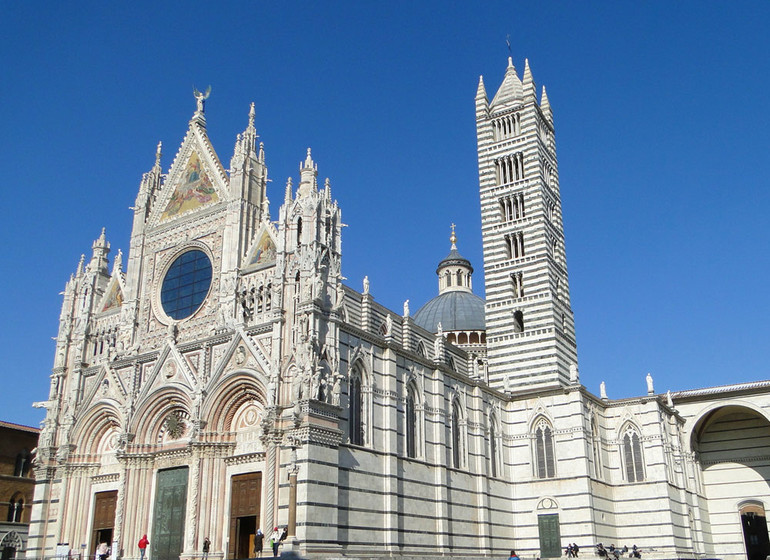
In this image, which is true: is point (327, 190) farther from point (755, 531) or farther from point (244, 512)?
point (755, 531)

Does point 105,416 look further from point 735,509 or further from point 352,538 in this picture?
point 735,509

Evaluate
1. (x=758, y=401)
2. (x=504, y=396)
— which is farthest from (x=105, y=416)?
(x=758, y=401)

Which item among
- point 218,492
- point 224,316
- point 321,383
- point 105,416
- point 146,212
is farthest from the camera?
point 146,212

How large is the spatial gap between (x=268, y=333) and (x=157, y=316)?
654 centimetres

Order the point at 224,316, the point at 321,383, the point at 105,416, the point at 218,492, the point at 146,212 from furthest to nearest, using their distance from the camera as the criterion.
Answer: the point at 146,212 < the point at 105,416 < the point at 224,316 < the point at 218,492 < the point at 321,383

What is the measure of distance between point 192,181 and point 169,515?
1338cm

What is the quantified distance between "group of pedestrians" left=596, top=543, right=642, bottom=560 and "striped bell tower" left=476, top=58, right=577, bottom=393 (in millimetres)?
7709

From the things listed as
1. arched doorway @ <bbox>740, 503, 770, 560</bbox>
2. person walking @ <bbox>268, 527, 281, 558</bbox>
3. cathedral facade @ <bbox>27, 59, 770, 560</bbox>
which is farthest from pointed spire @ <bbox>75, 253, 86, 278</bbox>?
arched doorway @ <bbox>740, 503, 770, 560</bbox>

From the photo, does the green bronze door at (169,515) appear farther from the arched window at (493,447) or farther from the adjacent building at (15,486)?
the arched window at (493,447)

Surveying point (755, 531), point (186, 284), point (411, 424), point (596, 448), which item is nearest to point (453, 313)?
point (596, 448)

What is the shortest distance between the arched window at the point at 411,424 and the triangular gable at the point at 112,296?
12.8m

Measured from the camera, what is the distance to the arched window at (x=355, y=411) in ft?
85.4

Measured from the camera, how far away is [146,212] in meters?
33.2

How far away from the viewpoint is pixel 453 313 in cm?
5044
